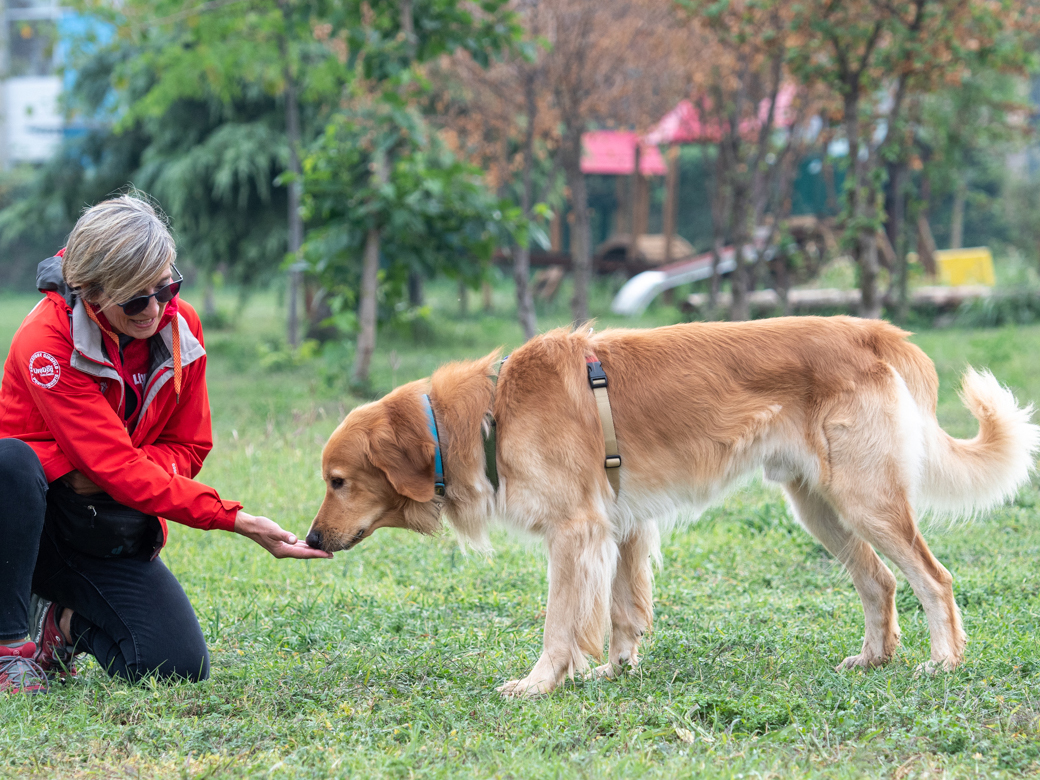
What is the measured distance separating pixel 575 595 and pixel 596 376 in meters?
0.77

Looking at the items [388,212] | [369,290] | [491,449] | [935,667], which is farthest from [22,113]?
[935,667]

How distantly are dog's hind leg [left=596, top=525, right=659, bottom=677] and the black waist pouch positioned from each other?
68.2 inches

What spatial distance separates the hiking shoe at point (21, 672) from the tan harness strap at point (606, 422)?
202cm

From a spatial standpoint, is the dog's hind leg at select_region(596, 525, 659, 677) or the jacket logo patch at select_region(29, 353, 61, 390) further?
the dog's hind leg at select_region(596, 525, 659, 677)

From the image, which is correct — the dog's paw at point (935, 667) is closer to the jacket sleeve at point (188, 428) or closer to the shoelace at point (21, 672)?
the jacket sleeve at point (188, 428)

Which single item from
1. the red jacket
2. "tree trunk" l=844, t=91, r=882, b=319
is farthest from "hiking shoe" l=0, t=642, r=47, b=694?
"tree trunk" l=844, t=91, r=882, b=319

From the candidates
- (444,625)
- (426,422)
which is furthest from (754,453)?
(444,625)

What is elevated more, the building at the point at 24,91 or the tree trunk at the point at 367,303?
the building at the point at 24,91

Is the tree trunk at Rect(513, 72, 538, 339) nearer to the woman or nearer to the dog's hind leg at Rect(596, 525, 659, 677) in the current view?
the dog's hind leg at Rect(596, 525, 659, 677)

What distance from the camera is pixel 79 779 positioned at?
8.23 ft

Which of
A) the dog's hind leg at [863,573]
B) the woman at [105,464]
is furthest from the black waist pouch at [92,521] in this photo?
the dog's hind leg at [863,573]

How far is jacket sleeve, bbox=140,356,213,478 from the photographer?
333 centimetres

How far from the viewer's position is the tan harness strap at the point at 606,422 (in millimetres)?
3336

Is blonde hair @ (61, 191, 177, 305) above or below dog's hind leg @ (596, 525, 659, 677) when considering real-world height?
above
